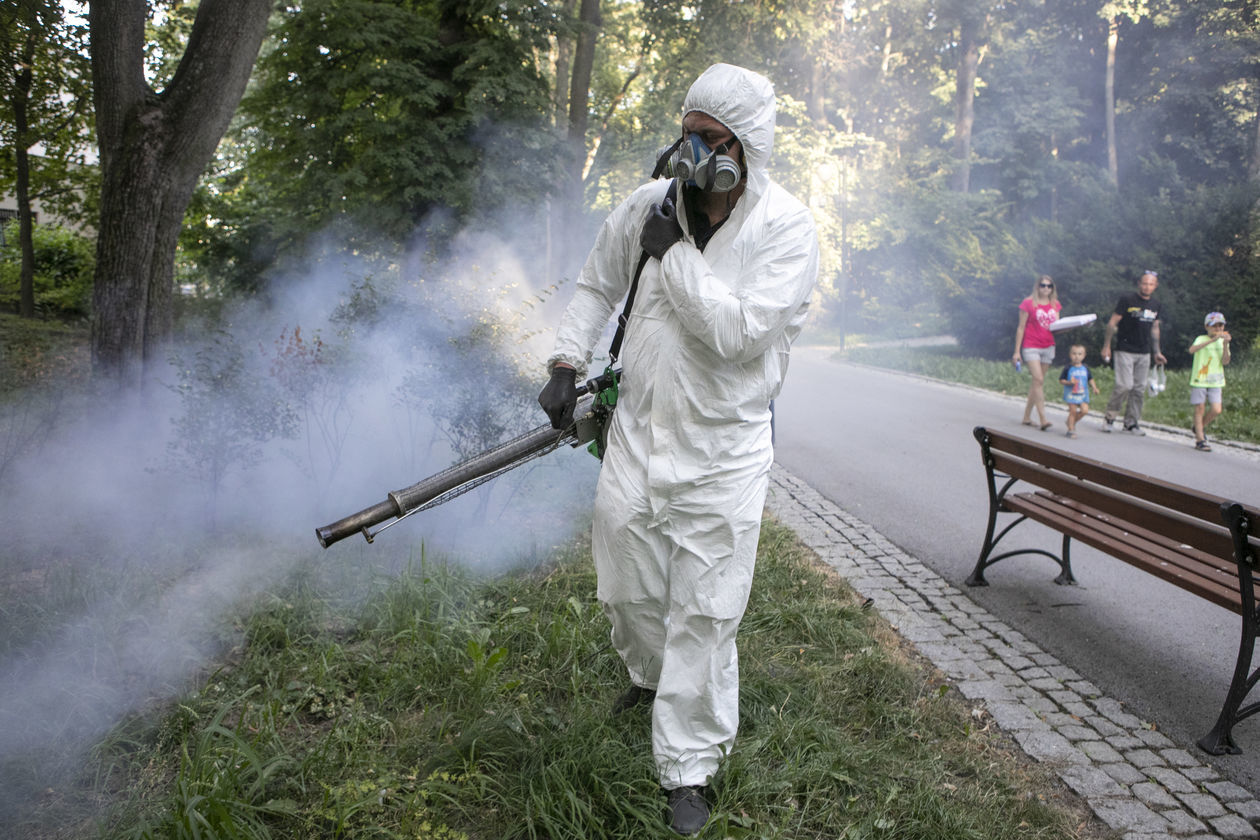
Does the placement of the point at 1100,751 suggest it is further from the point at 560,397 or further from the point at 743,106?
the point at 743,106

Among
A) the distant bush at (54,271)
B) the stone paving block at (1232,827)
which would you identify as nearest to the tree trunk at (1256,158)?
the stone paving block at (1232,827)

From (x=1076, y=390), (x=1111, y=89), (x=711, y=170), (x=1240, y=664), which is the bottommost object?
(x=1240, y=664)

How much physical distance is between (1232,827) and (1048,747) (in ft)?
1.88

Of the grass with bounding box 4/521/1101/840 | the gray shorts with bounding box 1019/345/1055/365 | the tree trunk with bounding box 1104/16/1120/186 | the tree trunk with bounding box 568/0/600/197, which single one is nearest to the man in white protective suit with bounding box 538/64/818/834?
the grass with bounding box 4/521/1101/840

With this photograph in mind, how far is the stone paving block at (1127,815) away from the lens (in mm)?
2637

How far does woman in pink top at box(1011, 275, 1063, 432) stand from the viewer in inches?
412

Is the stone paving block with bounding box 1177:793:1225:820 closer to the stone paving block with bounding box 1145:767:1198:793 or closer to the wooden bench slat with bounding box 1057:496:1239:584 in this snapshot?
the stone paving block with bounding box 1145:767:1198:793

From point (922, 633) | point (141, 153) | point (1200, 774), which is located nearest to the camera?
point (1200, 774)

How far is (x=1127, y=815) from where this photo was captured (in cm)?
270

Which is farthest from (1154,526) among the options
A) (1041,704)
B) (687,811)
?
(687,811)

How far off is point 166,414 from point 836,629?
3882 millimetres

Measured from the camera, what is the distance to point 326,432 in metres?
5.06

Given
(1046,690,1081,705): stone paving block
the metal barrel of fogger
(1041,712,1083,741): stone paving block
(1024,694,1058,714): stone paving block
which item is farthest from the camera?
(1046,690,1081,705): stone paving block

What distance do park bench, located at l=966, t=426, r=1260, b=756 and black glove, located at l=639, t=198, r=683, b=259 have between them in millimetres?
2243
